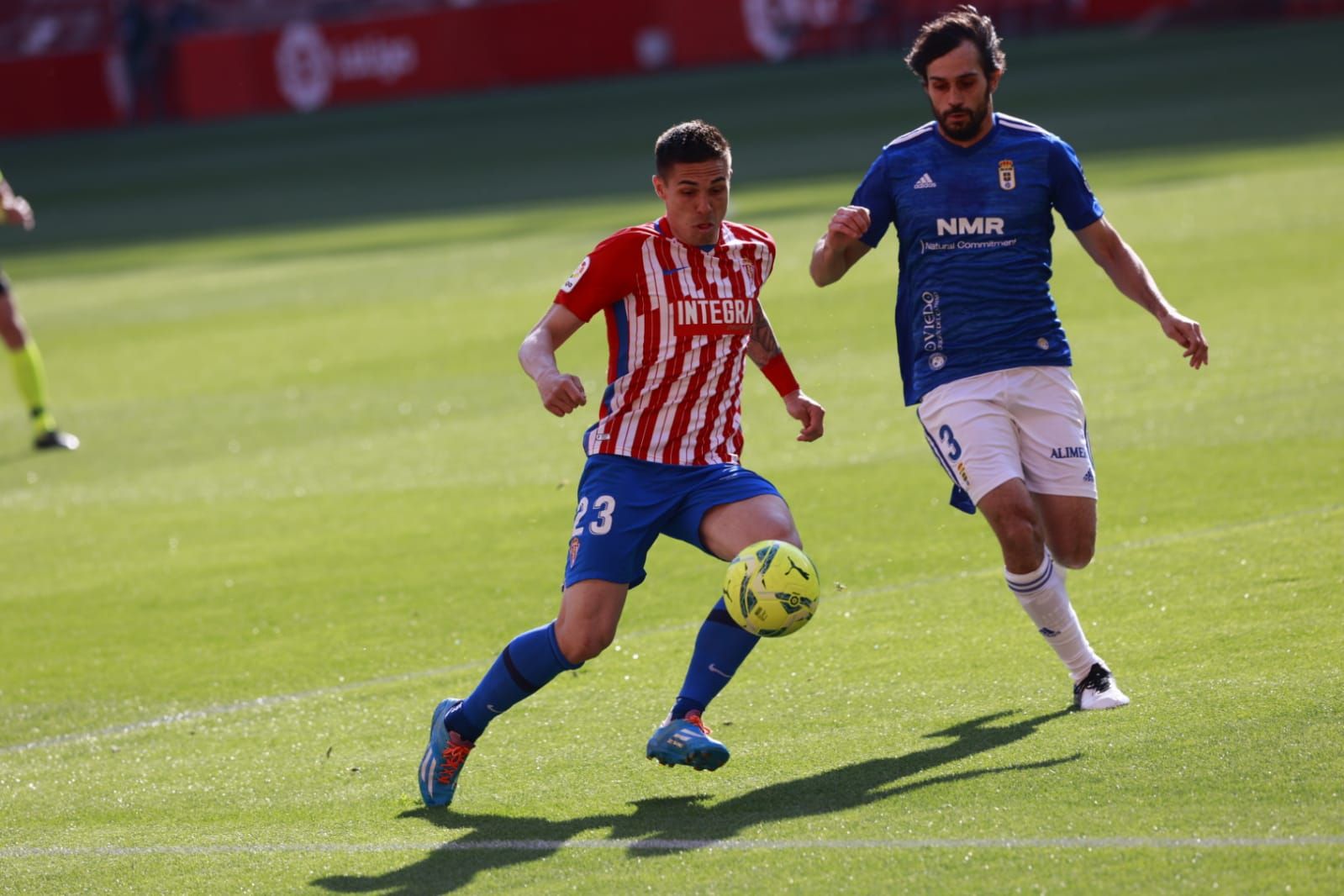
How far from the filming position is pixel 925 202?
638 cm

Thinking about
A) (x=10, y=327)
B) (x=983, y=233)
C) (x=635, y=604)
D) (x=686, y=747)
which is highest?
(x=983, y=233)

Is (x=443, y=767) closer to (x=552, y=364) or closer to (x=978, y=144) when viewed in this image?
(x=552, y=364)

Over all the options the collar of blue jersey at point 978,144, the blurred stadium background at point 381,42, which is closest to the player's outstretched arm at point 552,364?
the collar of blue jersey at point 978,144

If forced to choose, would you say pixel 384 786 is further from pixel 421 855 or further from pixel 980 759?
pixel 980 759

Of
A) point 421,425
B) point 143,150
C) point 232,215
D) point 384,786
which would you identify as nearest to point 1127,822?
point 384,786

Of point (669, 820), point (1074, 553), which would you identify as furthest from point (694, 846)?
point (1074, 553)

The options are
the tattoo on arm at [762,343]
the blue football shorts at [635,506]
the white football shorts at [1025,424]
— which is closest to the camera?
the blue football shorts at [635,506]

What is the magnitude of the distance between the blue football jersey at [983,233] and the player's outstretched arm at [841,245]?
82 millimetres

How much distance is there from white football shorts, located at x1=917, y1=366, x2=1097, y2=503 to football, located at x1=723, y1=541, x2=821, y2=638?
827mm

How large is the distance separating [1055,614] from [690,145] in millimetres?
1964

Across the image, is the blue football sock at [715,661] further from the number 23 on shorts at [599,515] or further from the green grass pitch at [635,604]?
the number 23 on shorts at [599,515]

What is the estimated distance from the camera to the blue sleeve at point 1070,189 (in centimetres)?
636

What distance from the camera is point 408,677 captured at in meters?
7.61

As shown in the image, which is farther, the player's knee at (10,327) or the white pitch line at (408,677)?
the player's knee at (10,327)
